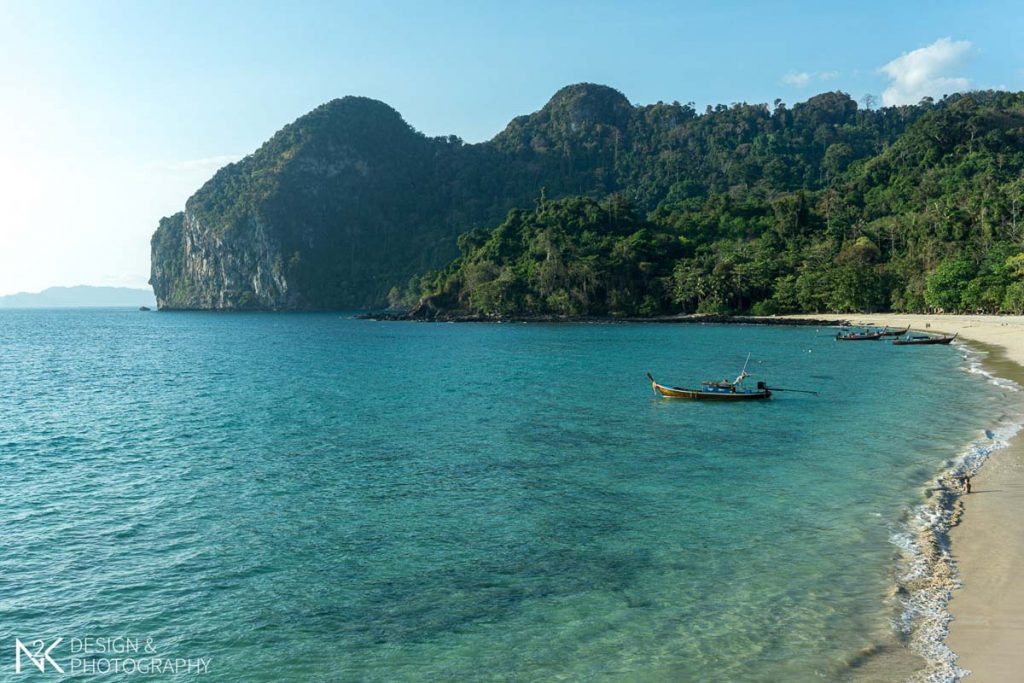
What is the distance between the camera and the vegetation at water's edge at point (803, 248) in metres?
115

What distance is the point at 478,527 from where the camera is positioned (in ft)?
64.6

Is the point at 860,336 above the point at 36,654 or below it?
above

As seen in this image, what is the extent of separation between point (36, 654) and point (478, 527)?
10.6 m

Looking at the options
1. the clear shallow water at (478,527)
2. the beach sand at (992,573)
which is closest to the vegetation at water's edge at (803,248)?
the clear shallow water at (478,527)

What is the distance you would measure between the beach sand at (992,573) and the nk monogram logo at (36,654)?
16267 millimetres

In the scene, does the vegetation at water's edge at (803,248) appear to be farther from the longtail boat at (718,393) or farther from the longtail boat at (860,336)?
the longtail boat at (718,393)

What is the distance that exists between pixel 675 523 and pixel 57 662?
49.6ft

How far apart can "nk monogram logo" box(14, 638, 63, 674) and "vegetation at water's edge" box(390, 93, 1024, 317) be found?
111m

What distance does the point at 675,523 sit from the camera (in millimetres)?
19703

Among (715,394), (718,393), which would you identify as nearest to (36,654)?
(715,394)

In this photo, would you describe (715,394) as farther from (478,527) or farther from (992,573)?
(992,573)

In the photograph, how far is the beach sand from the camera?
11.5 meters

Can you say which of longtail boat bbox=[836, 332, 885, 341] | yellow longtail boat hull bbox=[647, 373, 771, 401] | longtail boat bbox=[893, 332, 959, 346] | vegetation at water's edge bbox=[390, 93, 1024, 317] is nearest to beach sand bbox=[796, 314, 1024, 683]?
yellow longtail boat hull bbox=[647, 373, 771, 401]

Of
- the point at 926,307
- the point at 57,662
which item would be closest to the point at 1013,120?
the point at 926,307
